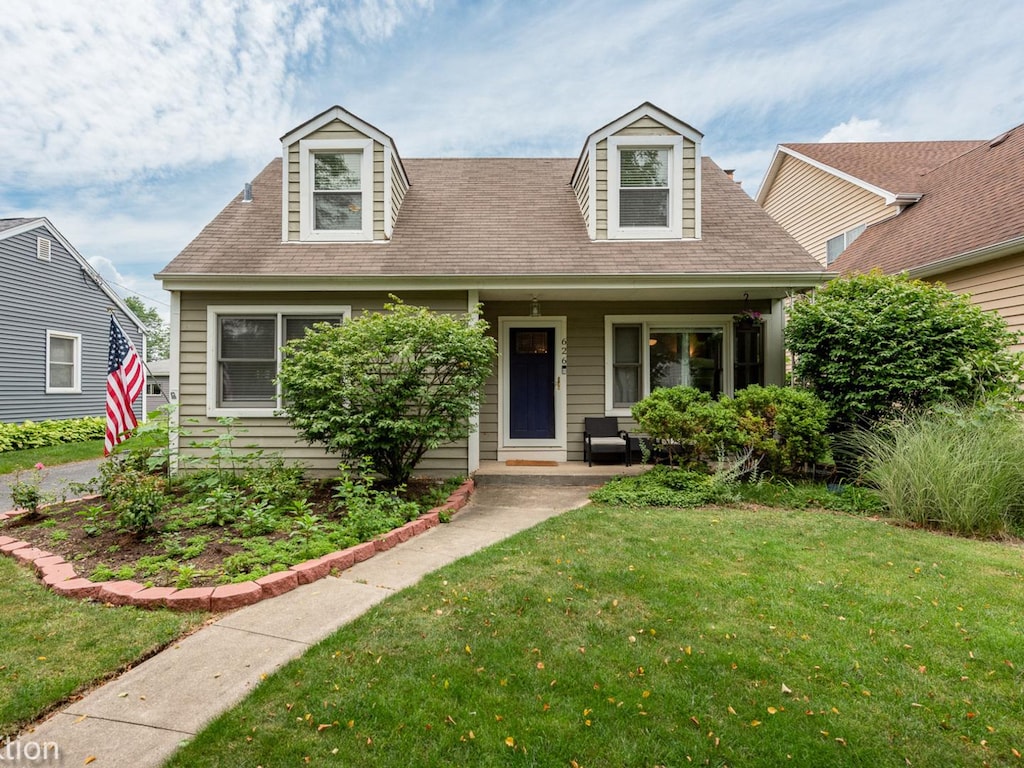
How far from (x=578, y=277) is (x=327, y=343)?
11.0 ft

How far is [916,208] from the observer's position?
10.3m

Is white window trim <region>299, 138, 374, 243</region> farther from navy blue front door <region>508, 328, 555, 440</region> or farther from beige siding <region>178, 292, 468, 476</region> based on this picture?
navy blue front door <region>508, 328, 555, 440</region>

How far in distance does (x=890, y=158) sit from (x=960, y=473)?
473 inches

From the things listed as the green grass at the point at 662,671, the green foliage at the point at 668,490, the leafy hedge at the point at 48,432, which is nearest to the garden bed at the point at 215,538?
the green grass at the point at 662,671

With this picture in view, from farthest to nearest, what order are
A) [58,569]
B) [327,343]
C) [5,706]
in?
[327,343], [58,569], [5,706]


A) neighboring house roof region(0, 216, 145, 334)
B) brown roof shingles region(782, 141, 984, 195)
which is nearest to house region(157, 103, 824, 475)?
brown roof shingles region(782, 141, 984, 195)

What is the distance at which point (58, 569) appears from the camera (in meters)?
3.52

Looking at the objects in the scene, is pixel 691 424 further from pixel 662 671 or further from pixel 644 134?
pixel 644 134

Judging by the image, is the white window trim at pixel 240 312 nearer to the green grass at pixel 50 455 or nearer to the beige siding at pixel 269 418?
the beige siding at pixel 269 418

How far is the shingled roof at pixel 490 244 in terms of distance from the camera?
6.64 meters

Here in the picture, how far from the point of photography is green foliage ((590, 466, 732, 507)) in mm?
5512

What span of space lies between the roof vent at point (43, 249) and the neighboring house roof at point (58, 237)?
1.06ft

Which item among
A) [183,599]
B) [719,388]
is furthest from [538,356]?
[183,599]

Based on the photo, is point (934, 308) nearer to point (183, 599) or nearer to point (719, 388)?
point (719, 388)
